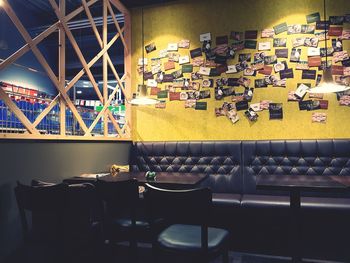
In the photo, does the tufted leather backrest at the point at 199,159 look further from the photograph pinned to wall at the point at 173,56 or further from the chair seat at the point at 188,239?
the chair seat at the point at 188,239

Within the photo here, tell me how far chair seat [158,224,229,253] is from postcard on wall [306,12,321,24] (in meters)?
3.09

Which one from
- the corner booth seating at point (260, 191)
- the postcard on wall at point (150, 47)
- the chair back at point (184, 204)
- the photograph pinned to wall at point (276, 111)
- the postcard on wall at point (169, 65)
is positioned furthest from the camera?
the postcard on wall at point (150, 47)

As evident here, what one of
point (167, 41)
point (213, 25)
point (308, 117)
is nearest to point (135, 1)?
point (167, 41)

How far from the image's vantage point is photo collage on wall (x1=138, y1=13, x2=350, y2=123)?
378cm

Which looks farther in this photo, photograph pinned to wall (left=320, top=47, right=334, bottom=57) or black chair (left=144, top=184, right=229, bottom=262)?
photograph pinned to wall (left=320, top=47, right=334, bottom=57)

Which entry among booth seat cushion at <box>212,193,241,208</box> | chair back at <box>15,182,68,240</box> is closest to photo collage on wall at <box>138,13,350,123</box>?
booth seat cushion at <box>212,193,241,208</box>

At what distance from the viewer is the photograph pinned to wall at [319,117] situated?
3773mm

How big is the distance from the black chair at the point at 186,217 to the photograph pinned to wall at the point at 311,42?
2.90 m

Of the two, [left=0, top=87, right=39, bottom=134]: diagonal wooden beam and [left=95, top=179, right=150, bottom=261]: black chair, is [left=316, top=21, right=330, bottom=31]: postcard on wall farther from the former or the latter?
[left=0, top=87, right=39, bottom=134]: diagonal wooden beam

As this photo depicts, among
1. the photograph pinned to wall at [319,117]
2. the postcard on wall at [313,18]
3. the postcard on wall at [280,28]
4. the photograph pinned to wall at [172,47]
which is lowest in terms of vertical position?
the photograph pinned to wall at [319,117]

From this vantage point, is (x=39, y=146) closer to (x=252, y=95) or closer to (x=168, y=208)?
(x=168, y=208)

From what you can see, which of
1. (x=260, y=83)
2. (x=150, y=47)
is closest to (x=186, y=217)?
(x=260, y=83)

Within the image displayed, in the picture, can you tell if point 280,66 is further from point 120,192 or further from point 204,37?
point 120,192

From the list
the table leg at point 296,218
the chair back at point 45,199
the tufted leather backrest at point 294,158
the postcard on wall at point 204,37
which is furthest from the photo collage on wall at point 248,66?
the chair back at point 45,199
